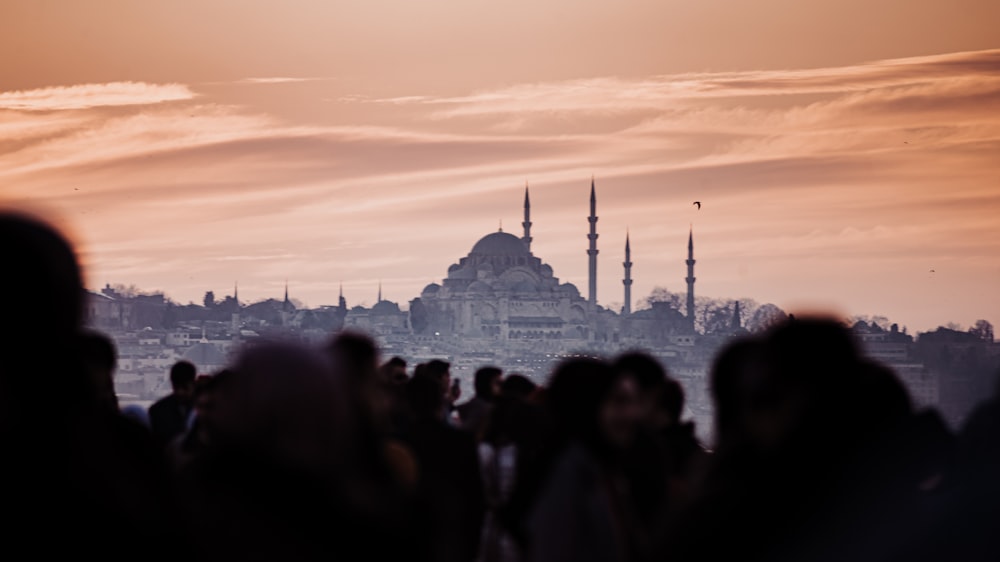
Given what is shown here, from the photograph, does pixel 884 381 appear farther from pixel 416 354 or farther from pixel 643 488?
pixel 416 354

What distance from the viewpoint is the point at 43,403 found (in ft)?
7.97

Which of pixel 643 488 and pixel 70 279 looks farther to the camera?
pixel 643 488

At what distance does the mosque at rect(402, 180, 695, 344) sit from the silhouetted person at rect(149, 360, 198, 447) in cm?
12906

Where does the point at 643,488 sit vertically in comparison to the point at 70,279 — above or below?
below

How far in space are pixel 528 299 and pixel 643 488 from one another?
137m

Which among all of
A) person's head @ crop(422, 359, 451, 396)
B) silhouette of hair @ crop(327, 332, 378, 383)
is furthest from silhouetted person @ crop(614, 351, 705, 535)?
person's head @ crop(422, 359, 451, 396)

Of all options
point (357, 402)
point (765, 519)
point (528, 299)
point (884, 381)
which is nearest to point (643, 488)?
point (884, 381)

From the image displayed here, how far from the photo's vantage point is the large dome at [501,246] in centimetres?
14225

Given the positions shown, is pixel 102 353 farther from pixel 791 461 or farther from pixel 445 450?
pixel 791 461

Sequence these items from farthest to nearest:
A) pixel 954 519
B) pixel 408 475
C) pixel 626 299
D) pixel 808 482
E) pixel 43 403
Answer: pixel 626 299
pixel 408 475
pixel 954 519
pixel 808 482
pixel 43 403

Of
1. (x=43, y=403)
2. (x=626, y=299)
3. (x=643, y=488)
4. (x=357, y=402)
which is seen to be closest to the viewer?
(x=43, y=403)

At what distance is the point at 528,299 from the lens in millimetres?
141625

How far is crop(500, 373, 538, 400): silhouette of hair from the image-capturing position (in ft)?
25.8

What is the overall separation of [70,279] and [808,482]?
1138 millimetres
